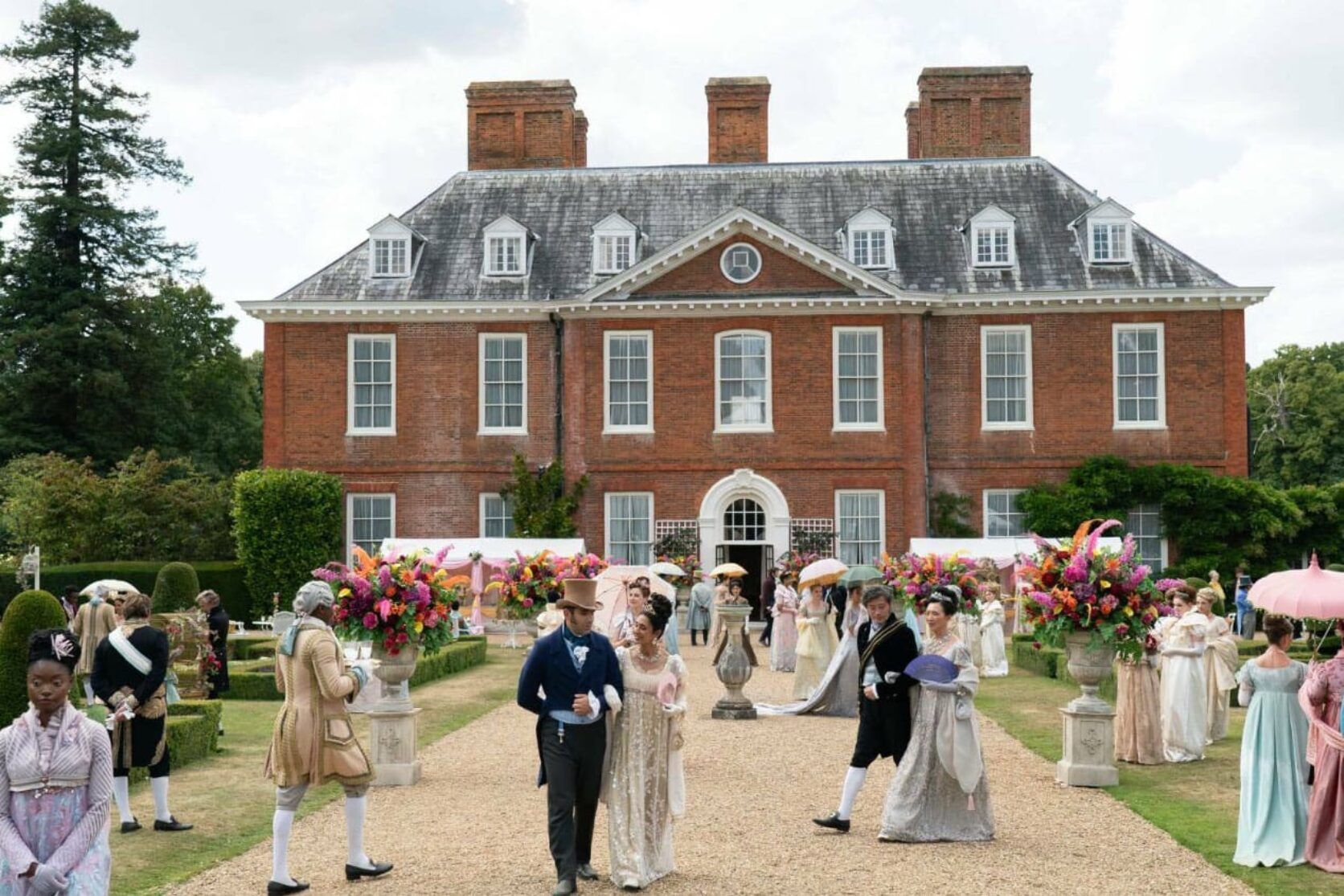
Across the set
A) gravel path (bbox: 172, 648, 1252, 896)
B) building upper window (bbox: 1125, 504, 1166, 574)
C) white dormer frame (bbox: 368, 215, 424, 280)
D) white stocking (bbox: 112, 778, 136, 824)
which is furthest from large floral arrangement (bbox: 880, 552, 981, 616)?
white dormer frame (bbox: 368, 215, 424, 280)

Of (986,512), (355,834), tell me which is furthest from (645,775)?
(986,512)

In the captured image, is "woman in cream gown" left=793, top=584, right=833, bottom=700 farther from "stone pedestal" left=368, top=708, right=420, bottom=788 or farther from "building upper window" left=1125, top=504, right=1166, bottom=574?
"building upper window" left=1125, top=504, right=1166, bottom=574

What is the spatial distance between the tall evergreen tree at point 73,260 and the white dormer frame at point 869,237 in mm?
23082

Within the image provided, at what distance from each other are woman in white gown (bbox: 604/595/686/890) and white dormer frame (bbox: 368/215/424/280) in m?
26.7

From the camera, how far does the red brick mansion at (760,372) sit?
32875 mm

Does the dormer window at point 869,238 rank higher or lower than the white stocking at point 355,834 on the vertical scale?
higher

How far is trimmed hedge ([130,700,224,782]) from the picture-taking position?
44.5 ft

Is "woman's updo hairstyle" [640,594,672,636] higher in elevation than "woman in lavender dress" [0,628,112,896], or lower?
higher

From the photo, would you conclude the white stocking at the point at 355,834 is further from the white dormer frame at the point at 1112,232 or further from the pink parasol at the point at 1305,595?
the white dormer frame at the point at 1112,232

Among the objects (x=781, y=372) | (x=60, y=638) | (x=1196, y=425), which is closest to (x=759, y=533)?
(x=781, y=372)

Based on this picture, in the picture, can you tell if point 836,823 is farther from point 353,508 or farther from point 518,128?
point 518,128

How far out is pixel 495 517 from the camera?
3394 centimetres

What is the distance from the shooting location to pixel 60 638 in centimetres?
630

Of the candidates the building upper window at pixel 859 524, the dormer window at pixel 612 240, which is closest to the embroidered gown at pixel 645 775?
the building upper window at pixel 859 524
